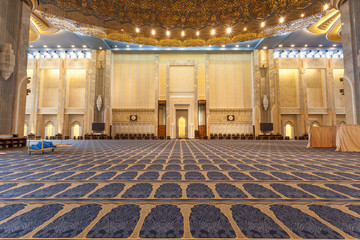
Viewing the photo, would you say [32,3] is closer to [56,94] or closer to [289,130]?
[56,94]

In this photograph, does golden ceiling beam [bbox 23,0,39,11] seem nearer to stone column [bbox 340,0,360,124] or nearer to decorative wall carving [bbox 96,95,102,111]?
decorative wall carving [bbox 96,95,102,111]

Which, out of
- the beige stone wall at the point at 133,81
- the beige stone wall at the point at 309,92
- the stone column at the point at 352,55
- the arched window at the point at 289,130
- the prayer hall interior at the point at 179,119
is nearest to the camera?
the prayer hall interior at the point at 179,119

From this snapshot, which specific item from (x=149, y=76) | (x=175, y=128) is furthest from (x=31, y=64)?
(x=175, y=128)

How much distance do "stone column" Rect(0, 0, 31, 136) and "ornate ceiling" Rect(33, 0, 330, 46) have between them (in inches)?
53.7

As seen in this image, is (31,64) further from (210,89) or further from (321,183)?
(321,183)

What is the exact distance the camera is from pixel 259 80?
13.8 meters

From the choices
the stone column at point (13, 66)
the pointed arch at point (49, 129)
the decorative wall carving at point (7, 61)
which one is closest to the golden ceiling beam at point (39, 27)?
the stone column at point (13, 66)

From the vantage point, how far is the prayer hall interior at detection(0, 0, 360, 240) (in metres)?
1.15

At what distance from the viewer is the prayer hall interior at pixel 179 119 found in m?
1.15

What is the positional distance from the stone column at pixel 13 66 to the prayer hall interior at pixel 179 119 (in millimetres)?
40

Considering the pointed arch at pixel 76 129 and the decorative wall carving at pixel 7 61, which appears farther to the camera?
the pointed arch at pixel 76 129

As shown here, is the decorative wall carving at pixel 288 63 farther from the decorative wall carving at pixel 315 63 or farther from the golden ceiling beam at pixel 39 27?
the golden ceiling beam at pixel 39 27

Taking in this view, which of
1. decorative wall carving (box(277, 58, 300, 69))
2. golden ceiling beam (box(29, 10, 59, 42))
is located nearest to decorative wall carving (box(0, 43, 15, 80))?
golden ceiling beam (box(29, 10, 59, 42))

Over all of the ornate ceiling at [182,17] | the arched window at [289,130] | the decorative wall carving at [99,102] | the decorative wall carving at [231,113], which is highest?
the ornate ceiling at [182,17]
